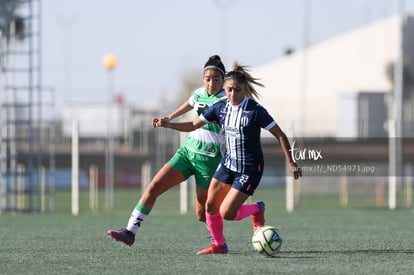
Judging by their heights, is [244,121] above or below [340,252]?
above

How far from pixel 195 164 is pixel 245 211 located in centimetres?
79

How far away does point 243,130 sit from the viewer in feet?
34.2

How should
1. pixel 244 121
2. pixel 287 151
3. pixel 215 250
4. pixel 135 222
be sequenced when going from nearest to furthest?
pixel 287 151 → pixel 244 121 → pixel 215 250 → pixel 135 222

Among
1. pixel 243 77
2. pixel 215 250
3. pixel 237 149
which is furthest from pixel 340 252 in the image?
pixel 243 77

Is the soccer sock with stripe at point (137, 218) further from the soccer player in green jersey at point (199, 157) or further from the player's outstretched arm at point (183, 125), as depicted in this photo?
the player's outstretched arm at point (183, 125)

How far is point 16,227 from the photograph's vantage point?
1573 centimetres

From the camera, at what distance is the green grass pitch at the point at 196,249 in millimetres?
9180

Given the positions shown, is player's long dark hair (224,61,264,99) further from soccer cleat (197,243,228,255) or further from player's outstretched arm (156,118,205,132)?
soccer cleat (197,243,228,255)

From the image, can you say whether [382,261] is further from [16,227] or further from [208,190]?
[16,227]

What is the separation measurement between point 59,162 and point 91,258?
78.9 ft

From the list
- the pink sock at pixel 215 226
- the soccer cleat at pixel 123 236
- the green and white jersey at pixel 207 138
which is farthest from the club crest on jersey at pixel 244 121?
the soccer cleat at pixel 123 236

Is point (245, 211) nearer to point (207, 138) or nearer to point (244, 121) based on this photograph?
point (207, 138)

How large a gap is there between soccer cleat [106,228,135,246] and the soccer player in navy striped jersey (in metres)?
0.74

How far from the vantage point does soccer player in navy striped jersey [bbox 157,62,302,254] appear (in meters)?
10.4
